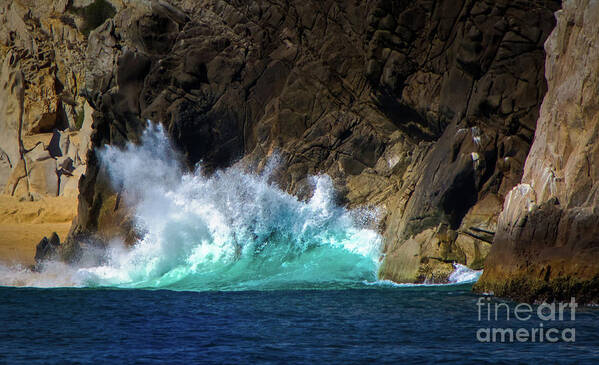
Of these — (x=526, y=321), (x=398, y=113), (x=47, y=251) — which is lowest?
(x=526, y=321)

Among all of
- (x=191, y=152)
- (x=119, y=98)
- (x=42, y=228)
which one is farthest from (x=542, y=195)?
(x=42, y=228)

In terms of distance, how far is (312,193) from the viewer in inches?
1117

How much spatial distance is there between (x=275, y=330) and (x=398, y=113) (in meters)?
14.3

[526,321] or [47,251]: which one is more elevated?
[47,251]

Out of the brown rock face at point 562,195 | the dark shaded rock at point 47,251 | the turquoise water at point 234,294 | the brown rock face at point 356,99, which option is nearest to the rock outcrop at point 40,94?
the dark shaded rock at point 47,251

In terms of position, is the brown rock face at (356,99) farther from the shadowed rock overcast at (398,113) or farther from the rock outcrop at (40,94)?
the rock outcrop at (40,94)

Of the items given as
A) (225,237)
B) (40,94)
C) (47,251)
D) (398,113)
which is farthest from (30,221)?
(398,113)

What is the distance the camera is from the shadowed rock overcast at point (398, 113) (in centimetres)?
1859

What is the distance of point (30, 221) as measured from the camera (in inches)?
1714

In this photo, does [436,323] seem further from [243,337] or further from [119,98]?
[119,98]

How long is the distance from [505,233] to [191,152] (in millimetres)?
14448

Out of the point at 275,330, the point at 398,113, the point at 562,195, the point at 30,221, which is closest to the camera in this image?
the point at 275,330

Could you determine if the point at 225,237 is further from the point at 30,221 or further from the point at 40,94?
the point at 40,94

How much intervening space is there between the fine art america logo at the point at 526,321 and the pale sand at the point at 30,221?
1050 inches
